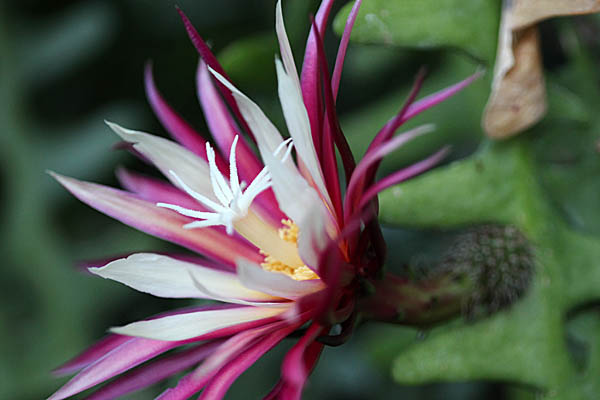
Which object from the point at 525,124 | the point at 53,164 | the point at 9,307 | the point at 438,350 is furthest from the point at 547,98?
the point at 9,307

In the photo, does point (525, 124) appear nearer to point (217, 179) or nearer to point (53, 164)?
point (217, 179)

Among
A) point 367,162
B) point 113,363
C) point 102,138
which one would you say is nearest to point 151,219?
point 113,363

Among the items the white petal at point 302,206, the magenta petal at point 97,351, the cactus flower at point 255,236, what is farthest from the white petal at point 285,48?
the magenta petal at point 97,351

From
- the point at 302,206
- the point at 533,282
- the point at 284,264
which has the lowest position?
the point at 533,282

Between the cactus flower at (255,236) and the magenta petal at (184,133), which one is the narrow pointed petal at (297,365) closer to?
the cactus flower at (255,236)

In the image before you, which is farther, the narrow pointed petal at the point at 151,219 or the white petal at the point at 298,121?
the narrow pointed petal at the point at 151,219

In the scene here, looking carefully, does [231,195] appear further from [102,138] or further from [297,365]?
[102,138]
